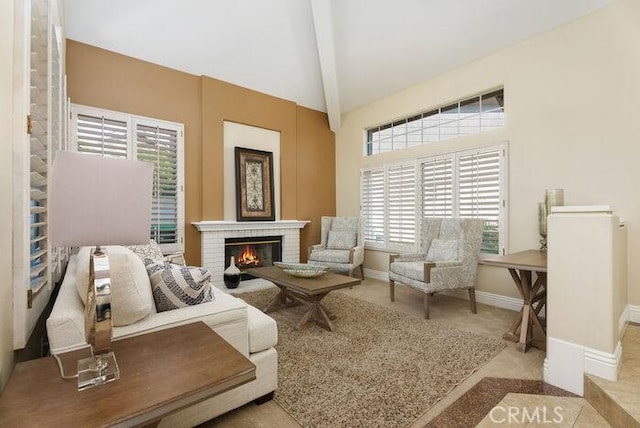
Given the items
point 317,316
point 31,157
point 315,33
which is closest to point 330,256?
point 317,316

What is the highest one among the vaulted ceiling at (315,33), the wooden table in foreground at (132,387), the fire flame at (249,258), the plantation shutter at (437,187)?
the vaulted ceiling at (315,33)

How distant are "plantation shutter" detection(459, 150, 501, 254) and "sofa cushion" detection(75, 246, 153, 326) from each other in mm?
3739

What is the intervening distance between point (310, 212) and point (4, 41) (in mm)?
4720

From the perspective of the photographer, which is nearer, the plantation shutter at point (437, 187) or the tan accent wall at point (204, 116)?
the tan accent wall at point (204, 116)

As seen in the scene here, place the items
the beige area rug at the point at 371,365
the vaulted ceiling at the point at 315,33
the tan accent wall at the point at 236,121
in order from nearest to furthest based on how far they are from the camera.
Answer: the beige area rug at the point at 371,365 → the vaulted ceiling at the point at 315,33 → the tan accent wall at the point at 236,121

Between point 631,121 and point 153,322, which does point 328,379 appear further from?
point 631,121

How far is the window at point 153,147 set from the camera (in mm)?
3685

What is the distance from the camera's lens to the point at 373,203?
5262mm

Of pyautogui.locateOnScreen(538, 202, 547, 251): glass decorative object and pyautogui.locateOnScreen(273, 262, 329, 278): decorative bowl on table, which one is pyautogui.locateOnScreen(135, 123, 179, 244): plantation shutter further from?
pyautogui.locateOnScreen(538, 202, 547, 251): glass decorative object

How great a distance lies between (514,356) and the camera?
93.8 inches

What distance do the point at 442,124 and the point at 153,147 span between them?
4.02 metres

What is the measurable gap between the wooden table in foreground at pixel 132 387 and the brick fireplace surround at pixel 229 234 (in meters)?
3.33

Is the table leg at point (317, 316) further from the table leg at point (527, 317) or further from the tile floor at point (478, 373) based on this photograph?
the table leg at point (527, 317)

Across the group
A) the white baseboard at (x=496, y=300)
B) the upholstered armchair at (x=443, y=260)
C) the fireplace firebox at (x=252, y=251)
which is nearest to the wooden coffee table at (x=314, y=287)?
the upholstered armchair at (x=443, y=260)
